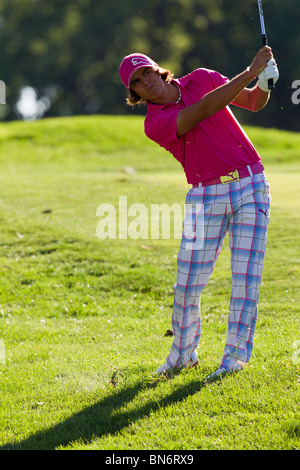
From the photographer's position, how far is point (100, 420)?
4.15 metres

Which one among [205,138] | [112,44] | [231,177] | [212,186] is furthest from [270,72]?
[112,44]

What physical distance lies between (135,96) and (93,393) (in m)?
2.26

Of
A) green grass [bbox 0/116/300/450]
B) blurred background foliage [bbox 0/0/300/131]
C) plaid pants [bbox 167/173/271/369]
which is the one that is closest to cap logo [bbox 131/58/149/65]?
plaid pants [bbox 167/173/271/369]

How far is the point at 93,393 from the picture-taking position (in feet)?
15.4

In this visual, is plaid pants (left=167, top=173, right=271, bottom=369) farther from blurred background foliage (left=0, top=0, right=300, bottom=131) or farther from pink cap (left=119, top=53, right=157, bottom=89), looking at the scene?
blurred background foliage (left=0, top=0, right=300, bottom=131)

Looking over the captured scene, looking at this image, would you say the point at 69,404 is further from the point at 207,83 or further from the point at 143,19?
the point at 143,19

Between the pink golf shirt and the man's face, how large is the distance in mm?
83

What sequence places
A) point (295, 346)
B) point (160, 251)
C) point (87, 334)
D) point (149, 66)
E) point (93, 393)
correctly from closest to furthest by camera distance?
point (149, 66), point (93, 393), point (295, 346), point (87, 334), point (160, 251)

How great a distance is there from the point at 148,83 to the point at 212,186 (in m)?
0.87

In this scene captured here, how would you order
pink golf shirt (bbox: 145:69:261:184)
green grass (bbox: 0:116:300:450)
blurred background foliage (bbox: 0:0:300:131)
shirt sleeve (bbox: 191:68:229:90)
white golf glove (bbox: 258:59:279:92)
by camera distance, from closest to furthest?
green grass (bbox: 0:116:300:450)
white golf glove (bbox: 258:59:279:92)
pink golf shirt (bbox: 145:69:261:184)
shirt sleeve (bbox: 191:68:229:90)
blurred background foliage (bbox: 0:0:300:131)

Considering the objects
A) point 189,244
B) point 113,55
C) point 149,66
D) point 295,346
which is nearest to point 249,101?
point 149,66

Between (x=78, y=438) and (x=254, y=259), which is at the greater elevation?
(x=254, y=259)

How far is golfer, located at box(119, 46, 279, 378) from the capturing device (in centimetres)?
438

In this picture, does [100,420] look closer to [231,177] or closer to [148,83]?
[231,177]
